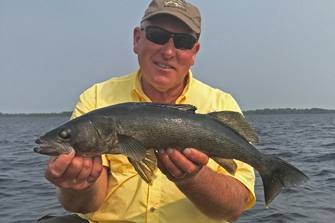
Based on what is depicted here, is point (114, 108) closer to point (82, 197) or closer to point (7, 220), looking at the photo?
point (82, 197)

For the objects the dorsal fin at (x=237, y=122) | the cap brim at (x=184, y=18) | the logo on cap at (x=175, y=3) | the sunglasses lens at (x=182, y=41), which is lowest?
the dorsal fin at (x=237, y=122)

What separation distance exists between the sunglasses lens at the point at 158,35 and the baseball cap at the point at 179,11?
22cm

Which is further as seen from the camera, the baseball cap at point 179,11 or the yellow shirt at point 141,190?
the baseball cap at point 179,11

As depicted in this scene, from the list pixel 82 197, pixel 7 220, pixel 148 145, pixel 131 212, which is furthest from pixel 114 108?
pixel 7 220

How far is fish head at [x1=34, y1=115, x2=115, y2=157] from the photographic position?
291 centimetres

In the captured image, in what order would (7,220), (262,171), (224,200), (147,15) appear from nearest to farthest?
(262,171), (224,200), (147,15), (7,220)

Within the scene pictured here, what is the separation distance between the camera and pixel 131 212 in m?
3.97

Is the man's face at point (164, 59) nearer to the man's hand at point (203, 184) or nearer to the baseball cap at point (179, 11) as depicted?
the baseball cap at point (179, 11)

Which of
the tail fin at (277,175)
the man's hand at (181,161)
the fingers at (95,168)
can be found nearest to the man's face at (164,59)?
the man's hand at (181,161)

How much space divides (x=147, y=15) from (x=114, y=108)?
81.3 inches

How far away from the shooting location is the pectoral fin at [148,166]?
3.19 metres

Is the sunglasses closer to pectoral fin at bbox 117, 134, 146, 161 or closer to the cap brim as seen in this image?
the cap brim

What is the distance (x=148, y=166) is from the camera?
126 inches

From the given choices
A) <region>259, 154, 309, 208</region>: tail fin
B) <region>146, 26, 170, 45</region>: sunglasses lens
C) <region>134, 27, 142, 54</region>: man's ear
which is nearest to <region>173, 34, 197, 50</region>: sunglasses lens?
<region>146, 26, 170, 45</region>: sunglasses lens
